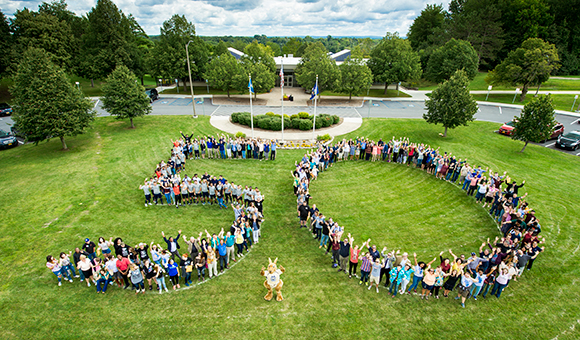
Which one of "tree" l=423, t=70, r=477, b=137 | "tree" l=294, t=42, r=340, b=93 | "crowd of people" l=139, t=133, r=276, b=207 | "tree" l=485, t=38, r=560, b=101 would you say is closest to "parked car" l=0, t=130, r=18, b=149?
"crowd of people" l=139, t=133, r=276, b=207

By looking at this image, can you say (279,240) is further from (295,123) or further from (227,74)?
(227,74)

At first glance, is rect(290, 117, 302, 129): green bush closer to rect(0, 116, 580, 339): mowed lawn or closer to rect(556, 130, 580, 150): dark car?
rect(0, 116, 580, 339): mowed lawn

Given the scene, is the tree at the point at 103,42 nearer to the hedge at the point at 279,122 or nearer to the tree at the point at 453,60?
the hedge at the point at 279,122

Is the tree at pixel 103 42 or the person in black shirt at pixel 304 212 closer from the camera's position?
the person in black shirt at pixel 304 212

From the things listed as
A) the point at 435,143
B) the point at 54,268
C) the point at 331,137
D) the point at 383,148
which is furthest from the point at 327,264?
the point at 435,143

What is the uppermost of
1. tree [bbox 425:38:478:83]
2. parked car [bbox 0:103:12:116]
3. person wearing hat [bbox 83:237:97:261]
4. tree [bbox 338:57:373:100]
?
tree [bbox 425:38:478:83]

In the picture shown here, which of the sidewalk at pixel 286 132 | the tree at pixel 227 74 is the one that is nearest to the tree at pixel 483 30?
the sidewalk at pixel 286 132
